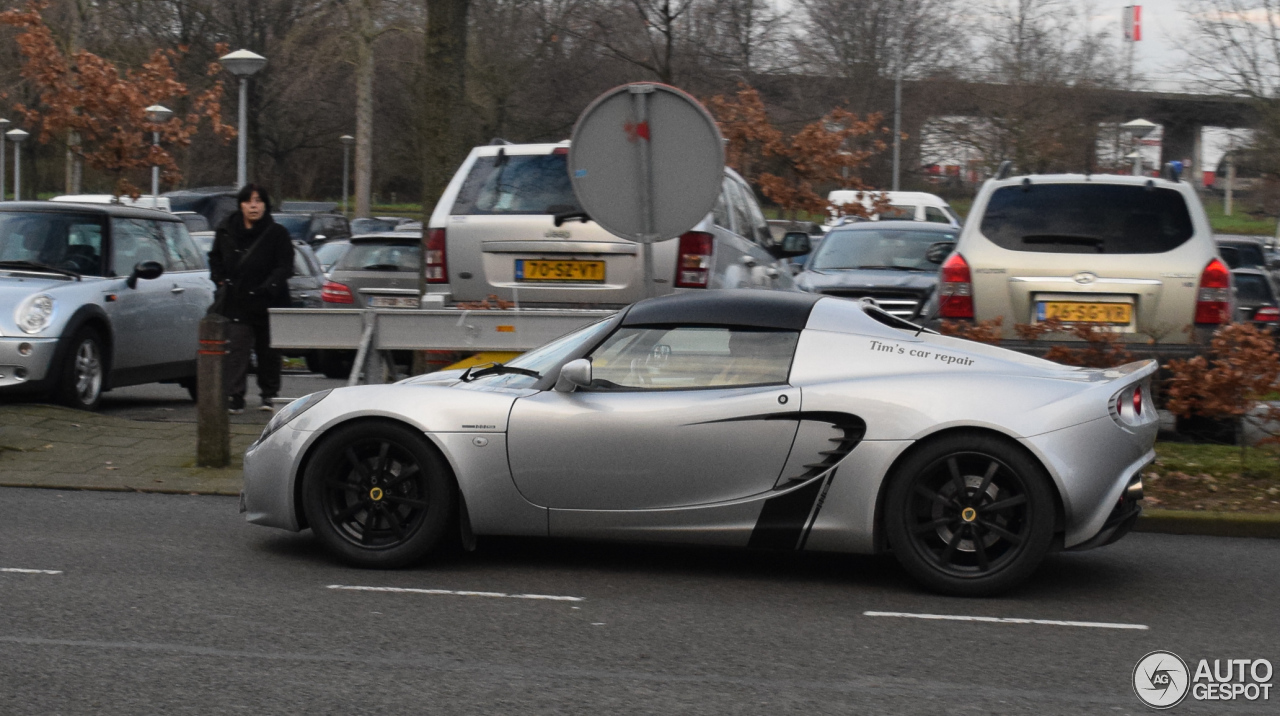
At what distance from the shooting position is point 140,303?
12406mm

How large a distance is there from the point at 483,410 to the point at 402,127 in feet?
164

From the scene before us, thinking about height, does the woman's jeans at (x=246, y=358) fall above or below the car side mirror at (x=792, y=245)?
below

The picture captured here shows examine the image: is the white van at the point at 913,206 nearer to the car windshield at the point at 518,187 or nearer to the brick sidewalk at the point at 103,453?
the car windshield at the point at 518,187

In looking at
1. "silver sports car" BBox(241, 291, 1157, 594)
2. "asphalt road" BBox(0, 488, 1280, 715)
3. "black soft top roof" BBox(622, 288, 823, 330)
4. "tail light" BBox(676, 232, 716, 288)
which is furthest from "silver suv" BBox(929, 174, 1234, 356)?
"black soft top roof" BBox(622, 288, 823, 330)

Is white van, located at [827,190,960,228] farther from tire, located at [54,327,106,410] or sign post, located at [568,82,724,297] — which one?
sign post, located at [568,82,724,297]

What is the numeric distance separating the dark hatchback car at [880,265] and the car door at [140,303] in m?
6.12

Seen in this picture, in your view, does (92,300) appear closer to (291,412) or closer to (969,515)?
(291,412)

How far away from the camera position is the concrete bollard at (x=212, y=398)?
9203mm

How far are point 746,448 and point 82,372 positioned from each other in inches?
280

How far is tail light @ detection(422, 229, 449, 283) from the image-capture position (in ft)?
33.8

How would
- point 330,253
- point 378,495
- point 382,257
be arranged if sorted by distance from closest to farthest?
point 378,495 → point 382,257 → point 330,253

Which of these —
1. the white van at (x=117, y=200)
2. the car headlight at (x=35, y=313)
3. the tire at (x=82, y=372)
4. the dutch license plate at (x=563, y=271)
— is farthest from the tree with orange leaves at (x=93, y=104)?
the dutch license plate at (x=563, y=271)

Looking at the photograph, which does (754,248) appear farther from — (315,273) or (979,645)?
(315,273)

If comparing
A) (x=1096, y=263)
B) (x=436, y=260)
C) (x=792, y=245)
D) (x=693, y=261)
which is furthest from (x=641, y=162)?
(x=792, y=245)
